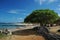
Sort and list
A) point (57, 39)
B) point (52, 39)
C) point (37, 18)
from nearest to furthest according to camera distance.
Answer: point (57, 39), point (52, 39), point (37, 18)

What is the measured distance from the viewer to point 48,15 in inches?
1877

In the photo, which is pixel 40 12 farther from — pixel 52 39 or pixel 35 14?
pixel 52 39

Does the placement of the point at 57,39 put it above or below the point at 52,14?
below

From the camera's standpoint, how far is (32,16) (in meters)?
49.1

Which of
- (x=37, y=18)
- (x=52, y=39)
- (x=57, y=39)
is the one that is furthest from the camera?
(x=37, y=18)

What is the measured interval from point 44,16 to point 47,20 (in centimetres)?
180

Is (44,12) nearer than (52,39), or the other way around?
(52,39)

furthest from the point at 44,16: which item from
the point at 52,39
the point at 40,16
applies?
the point at 52,39

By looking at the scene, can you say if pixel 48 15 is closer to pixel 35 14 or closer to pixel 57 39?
pixel 35 14

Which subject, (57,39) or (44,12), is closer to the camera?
(57,39)

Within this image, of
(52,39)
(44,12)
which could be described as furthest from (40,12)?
(52,39)

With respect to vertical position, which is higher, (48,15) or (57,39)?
(48,15)

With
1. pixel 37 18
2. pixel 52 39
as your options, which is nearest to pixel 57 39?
pixel 52 39

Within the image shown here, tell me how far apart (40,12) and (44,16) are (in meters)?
2.20
